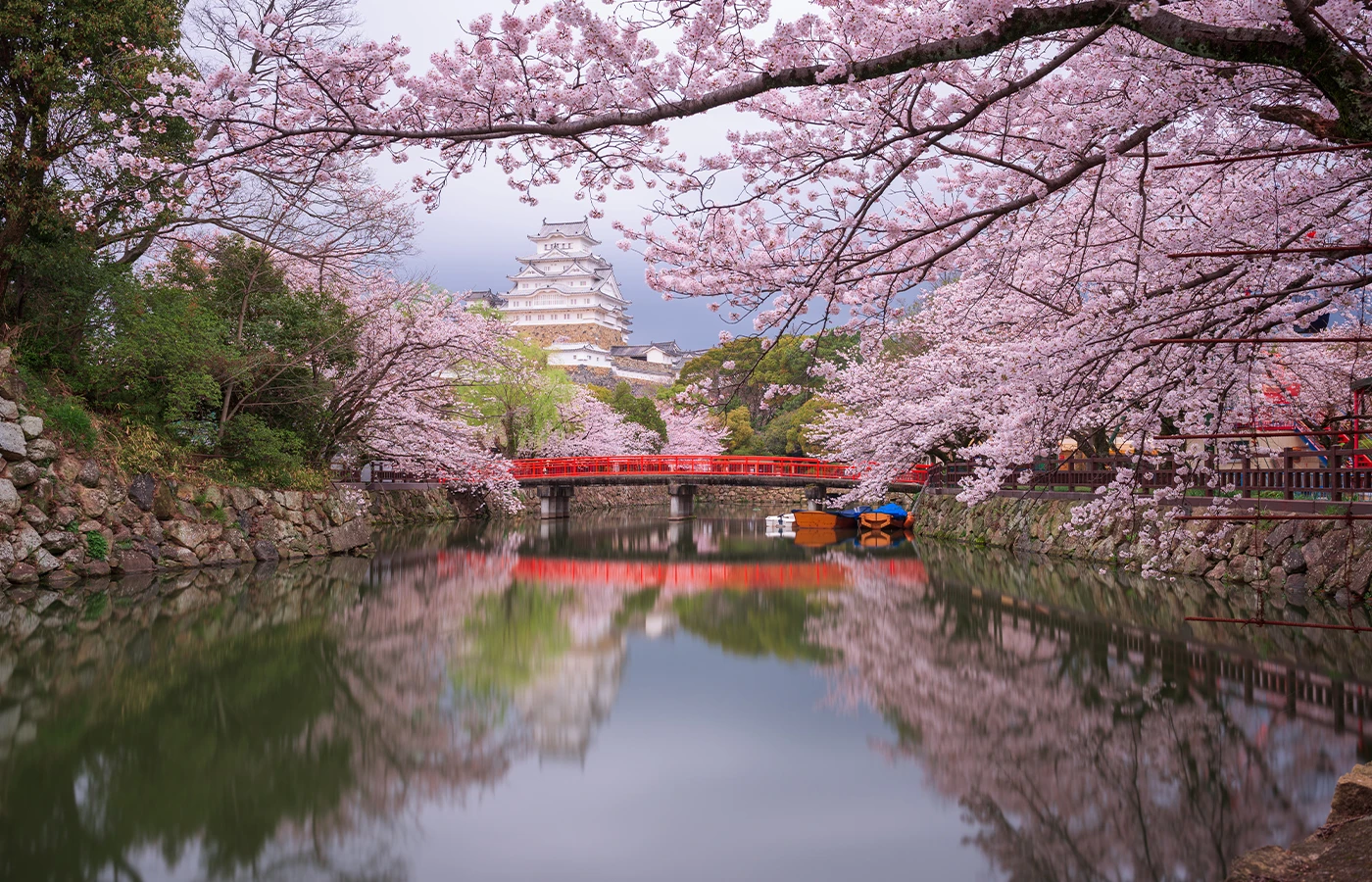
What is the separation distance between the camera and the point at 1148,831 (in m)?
3.88

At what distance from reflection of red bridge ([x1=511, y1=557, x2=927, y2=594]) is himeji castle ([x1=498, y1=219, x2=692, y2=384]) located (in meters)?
42.2

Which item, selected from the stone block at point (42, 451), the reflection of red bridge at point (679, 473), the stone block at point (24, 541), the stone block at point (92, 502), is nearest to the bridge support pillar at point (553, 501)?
the reflection of red bridge at point (679, 473)

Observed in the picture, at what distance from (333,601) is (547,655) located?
3172 mm

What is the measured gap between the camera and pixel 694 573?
14.5 meters

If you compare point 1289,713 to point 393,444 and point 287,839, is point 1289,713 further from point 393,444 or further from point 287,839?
point 393,444

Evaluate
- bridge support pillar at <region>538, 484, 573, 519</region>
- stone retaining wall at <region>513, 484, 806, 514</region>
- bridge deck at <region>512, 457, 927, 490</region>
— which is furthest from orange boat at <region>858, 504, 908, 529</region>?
stone retaining wall at <region>513, 484, 806, 514</region>

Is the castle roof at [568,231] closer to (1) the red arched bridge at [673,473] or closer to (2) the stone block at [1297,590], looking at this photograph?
(1) the red arched bridge at [673,473]

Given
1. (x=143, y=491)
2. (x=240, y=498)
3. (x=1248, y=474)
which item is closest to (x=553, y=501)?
Result: (x=240, y=498)

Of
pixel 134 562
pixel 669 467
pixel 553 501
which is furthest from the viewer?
pixel 553 501

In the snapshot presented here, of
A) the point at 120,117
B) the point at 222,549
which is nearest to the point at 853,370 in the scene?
the point at 222,549

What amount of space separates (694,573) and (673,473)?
38.3 ft

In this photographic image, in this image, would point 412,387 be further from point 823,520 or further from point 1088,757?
point 1088,757

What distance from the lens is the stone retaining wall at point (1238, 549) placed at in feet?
29.1

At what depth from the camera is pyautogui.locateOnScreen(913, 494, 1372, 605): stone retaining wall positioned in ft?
29.1
